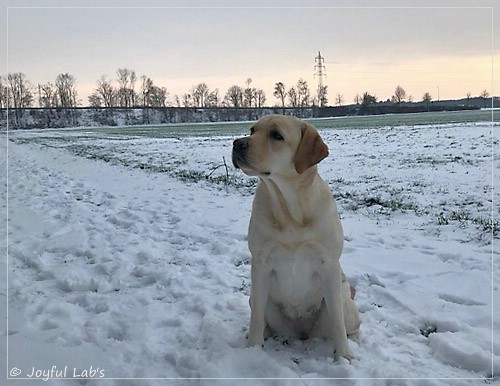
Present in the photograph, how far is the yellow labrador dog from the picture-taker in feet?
9.19

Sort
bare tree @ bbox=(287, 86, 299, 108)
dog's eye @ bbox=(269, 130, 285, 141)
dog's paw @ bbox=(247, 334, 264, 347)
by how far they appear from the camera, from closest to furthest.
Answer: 1. dog's eye @ bbox=(269, 130, 285, 141)
2. dog's paw @ bbox=(247, 334, 264, 347)
3. bare tree @ bbox=(287, 86, 299, 108)

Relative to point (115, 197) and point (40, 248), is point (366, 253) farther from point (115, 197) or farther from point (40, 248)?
point (115, 197)

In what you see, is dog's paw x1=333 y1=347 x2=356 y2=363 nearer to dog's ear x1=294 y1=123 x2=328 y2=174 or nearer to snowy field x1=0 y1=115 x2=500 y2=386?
snowy field x1=0 y1=115 x2=500 y2=386

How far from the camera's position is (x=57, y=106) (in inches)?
1614

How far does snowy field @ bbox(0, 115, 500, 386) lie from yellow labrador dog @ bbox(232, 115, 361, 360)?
0.34 meters

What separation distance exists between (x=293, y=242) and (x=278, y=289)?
38 centimetres

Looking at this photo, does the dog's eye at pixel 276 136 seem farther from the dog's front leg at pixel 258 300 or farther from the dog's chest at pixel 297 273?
the dog's front leg at pixel 258 300

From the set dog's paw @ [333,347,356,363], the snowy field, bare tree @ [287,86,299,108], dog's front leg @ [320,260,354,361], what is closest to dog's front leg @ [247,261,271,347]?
the snowy field

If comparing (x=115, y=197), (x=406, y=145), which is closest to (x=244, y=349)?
(x=115, y=197)

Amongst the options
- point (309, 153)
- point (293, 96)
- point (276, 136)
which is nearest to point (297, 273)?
point (309, 153)

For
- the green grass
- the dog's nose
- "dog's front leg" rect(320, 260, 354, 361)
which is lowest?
"dog's front leg" rect(320, 260, 354, 361)

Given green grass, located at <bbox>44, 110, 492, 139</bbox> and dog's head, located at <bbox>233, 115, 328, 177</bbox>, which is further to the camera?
green grass, located at <bbox>44, 110, 492, 139</bbox>

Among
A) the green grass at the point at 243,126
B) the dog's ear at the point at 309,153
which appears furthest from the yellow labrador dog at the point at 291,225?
the green grass at the point at 243,126

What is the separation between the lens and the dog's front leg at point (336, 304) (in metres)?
2.84
